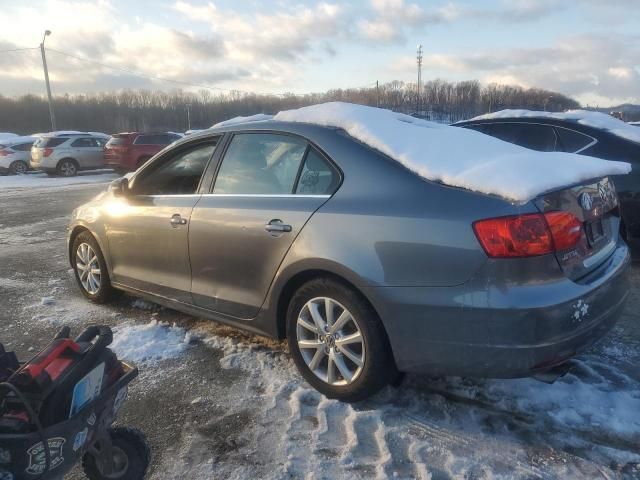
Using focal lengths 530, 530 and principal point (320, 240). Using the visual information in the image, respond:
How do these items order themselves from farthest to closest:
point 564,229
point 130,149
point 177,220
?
point 130,149 < point 177,220 < point 564,229

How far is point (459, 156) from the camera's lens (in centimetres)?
283

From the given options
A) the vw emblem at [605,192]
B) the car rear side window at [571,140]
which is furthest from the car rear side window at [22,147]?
the vw emblem at [605,192]

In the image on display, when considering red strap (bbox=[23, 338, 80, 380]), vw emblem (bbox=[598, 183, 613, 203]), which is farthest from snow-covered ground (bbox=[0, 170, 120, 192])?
vw emblem (bbox=[598, 183, 613, 203])

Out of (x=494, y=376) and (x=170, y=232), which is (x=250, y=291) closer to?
A: (x=170, y=232)

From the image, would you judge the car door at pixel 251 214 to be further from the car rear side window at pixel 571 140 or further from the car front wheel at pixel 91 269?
the car rear side window at pixel 571 140

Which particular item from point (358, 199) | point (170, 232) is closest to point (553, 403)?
point (358, 199)

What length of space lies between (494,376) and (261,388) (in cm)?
137

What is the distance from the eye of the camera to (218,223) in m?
3.37

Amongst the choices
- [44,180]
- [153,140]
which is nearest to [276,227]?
[153,140]

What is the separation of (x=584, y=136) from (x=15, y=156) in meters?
22.0

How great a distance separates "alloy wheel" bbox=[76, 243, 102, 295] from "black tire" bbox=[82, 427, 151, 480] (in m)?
2.68

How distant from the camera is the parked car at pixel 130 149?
18453mm

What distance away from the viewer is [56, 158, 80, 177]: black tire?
19.8 meters

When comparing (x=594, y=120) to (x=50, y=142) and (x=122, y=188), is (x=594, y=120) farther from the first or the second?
(x=50, y=142)
